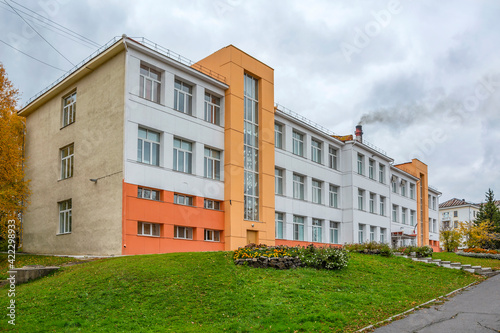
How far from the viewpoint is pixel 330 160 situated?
141 ft

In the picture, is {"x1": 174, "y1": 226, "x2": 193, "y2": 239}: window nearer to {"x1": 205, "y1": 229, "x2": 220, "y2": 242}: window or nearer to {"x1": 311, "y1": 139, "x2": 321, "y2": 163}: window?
{"x1": 205, "y1": 229, "x2": 220, "y2": 242}: window

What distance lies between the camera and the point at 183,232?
26.7 m

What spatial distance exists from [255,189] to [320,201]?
35.0 ft

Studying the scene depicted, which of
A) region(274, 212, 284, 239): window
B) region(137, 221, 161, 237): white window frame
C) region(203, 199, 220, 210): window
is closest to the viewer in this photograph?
region(137, 221, 161, 237): white window frame

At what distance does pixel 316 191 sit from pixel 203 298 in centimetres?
2781

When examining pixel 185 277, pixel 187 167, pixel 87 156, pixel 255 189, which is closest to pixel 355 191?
pixel 255 189

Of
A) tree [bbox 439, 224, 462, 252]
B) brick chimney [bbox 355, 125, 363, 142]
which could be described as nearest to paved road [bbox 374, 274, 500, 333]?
brick chimney [bbox 355, 125, 363, 142]

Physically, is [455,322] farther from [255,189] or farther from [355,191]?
[355,191]

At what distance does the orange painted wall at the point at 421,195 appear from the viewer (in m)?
58.7

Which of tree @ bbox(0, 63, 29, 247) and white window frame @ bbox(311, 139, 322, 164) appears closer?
tree @ bbox(0, 63, 29, 247)

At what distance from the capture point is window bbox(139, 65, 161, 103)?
26.1 meters

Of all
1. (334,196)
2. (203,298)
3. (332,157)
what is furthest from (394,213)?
(203,298)

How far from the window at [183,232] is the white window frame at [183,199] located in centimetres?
139

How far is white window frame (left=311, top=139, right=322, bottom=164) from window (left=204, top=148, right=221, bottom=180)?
12.6 m
